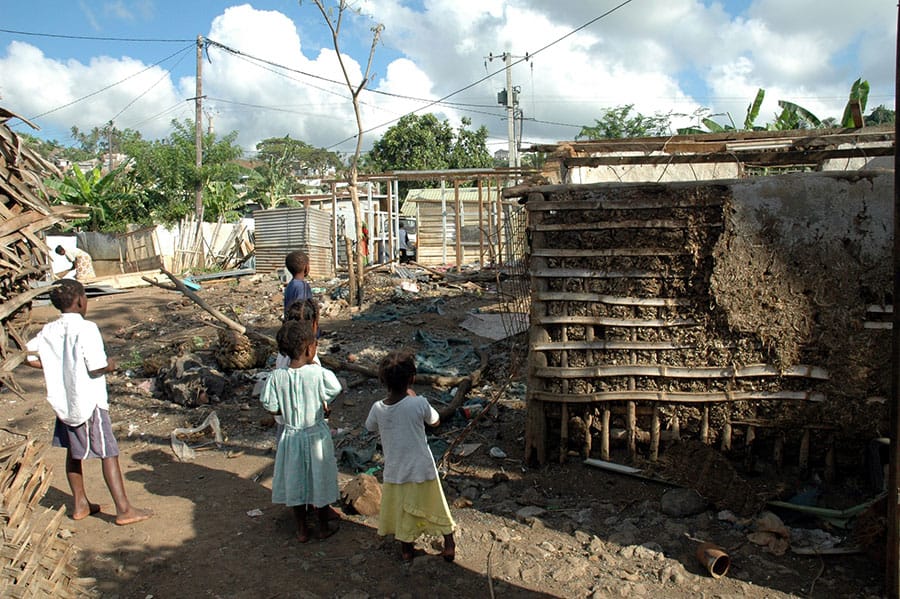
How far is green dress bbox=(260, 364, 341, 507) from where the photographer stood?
12.3ft

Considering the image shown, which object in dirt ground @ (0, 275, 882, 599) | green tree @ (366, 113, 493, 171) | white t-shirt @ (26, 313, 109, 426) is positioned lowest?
dirt ground @ (0, 275, 882, 599)

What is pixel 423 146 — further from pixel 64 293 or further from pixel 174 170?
pixel 64 293

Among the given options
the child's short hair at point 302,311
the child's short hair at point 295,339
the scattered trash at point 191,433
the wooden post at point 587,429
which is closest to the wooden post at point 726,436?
the wooden post at point 587,429

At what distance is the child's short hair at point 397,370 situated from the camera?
11.5ft

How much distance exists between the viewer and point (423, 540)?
3881 millimetres

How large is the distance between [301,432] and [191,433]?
254 centimetres

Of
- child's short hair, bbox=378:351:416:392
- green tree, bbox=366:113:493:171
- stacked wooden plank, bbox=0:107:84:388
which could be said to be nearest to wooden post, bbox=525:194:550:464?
child's short hair, bbox=378:351:416:392

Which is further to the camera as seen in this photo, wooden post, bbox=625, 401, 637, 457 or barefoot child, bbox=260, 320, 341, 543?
wooden post, bbox=625, 401, 637, 457

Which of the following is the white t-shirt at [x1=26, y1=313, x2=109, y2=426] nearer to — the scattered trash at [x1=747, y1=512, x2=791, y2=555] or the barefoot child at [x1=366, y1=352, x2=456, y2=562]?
the barefoot child at [x1=366, y1=352, x2=456, y2=562]

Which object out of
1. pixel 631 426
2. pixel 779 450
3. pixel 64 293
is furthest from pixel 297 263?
pixel 779 450

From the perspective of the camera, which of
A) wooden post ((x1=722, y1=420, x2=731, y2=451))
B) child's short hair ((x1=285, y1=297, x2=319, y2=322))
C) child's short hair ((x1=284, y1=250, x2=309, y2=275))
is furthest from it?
child's short hair ((x1=284, y1=250, x2=309, y2=275))

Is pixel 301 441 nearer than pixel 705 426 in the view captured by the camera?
Yes

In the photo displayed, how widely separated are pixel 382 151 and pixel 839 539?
31518mm

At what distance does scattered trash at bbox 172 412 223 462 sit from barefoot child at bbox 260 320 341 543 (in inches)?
78.9
